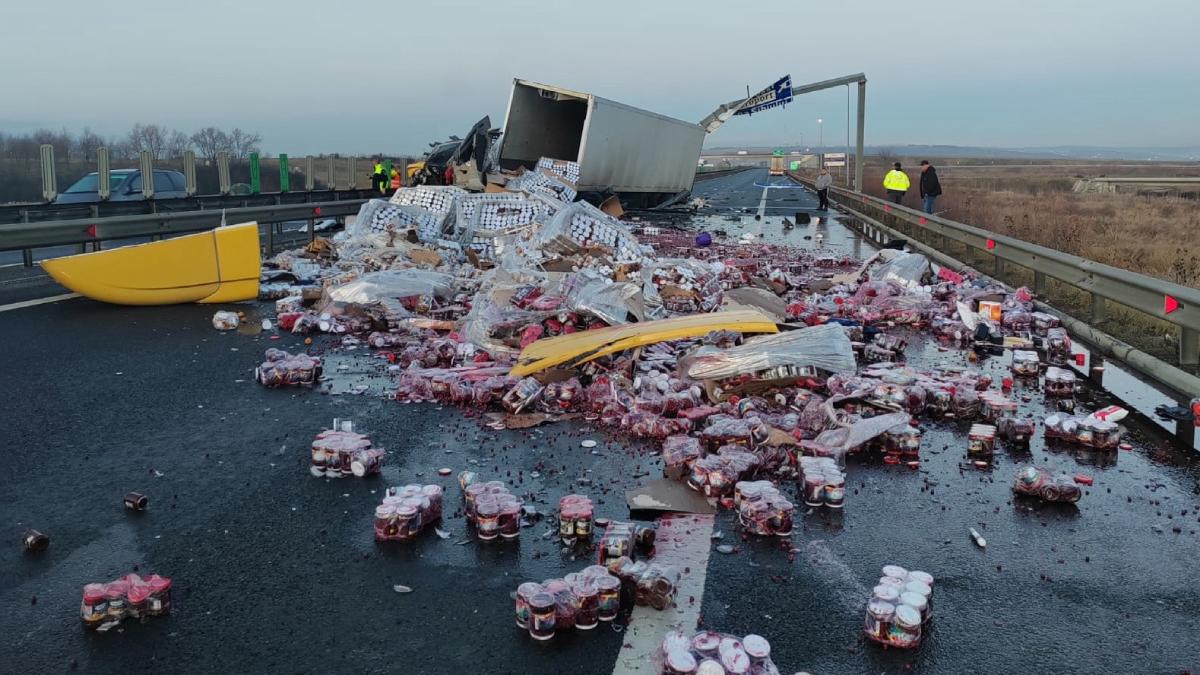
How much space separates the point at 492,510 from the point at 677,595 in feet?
3.14

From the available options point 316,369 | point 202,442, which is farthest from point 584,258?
point 202,442

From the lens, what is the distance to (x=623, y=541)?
12.2ft

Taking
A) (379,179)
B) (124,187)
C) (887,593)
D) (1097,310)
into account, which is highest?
(379,179)

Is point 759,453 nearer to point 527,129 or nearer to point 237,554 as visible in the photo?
point 237,554

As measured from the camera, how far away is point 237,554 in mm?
3850

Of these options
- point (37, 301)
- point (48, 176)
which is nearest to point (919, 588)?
point (37, 301)

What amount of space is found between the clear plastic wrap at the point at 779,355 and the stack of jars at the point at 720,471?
5.49 feet

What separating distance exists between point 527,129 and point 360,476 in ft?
72.0

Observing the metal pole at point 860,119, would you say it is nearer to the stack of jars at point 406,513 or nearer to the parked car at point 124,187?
the parked car at point 124,187

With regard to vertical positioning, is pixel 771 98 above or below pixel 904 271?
above

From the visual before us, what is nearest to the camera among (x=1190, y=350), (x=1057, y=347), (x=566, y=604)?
(x=566, y=604)

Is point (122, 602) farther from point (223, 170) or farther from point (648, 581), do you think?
point (223, 170)

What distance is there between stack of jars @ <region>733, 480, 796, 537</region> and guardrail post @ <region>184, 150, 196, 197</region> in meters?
24.7

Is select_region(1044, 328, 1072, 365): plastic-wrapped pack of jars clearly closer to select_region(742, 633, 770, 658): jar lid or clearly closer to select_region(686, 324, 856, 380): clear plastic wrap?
select_region(686, 324, 856, 380): clear plastic wrap
